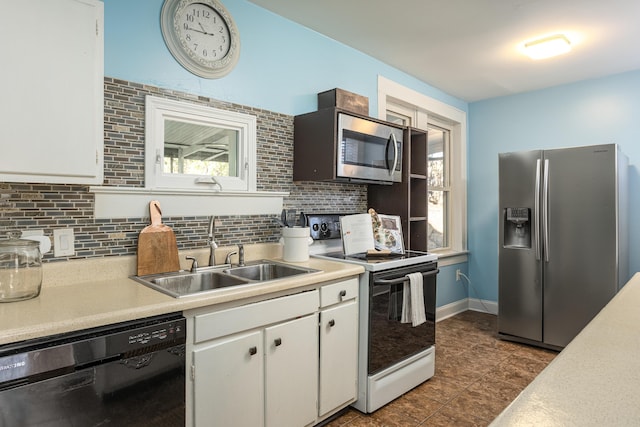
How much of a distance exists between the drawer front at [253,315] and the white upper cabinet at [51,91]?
2.37 feet

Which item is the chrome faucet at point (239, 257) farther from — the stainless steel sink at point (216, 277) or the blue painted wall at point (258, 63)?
the blue painted wall at point (258, 63)

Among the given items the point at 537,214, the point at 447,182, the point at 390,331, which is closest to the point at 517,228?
the point at 537,214

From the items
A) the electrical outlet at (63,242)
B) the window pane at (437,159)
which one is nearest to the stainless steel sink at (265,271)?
the electrical outlet at (63,242)

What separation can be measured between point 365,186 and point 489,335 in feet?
6.10

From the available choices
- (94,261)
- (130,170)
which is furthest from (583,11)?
(94,261)

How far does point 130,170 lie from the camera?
1881mm

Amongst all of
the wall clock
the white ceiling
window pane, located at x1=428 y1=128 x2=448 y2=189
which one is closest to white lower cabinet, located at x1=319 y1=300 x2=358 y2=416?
the wall clock

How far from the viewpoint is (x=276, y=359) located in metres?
1.75

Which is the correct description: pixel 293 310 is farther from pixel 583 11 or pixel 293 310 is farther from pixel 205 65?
pixel 583 11

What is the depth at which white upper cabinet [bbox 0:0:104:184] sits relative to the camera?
1.31 m

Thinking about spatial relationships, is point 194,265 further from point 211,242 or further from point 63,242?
point 63,242

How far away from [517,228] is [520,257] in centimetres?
26

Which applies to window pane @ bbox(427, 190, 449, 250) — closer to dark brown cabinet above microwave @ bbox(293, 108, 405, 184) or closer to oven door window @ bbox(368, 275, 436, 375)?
dark brown cabinet above microwave @ bbox(293, 108, 405, 184)

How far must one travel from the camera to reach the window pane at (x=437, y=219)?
14.0 ft
